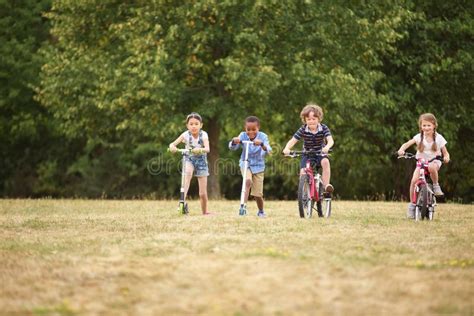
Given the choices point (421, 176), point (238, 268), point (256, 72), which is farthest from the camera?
point (256, 72)

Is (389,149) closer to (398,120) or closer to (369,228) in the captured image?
(398,120)

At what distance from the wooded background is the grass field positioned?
41.0 feet

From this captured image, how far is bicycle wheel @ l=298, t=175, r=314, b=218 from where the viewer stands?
14249 millimetres

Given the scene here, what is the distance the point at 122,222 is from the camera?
1394 cm

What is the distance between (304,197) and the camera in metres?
14.4

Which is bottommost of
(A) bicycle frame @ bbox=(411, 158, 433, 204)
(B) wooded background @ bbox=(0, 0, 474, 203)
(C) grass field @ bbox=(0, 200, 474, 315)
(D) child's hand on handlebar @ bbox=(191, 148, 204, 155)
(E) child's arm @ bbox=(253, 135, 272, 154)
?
(C) grass field @ bbox=(0, 200, 474, 315)

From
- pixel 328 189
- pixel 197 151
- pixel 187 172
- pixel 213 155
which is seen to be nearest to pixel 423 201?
pixel 328 189

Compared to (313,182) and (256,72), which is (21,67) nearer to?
(256,72)

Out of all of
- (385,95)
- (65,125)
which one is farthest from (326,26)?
(65,125)

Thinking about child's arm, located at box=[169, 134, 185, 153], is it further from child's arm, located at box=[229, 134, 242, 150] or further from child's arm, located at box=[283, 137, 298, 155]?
child's arm, located at box=[283, 137, 298, 155]

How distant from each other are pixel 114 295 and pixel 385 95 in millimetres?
22046

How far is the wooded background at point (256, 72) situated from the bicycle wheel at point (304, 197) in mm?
9948

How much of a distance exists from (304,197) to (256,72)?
10.5m

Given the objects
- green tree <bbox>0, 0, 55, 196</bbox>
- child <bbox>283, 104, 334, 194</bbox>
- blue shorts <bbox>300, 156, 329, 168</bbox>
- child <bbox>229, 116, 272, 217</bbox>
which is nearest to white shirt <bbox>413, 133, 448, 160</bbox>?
child <bbox>283, 104, 334, 194</bbox>
